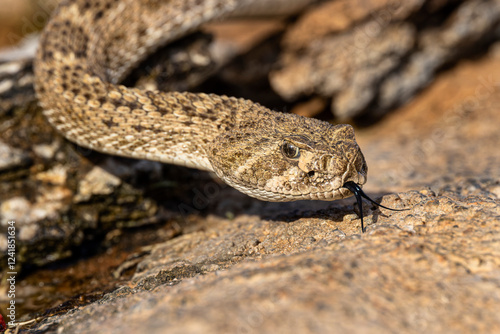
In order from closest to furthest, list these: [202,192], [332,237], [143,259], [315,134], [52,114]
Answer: [332,237] → [315,134] → [143,259] → [52,114] → [202,192]

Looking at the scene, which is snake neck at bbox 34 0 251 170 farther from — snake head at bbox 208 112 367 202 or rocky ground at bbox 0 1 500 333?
rocky ground at bbox 0 1 500 333

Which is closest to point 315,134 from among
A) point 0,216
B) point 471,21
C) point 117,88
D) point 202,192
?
point 117,88

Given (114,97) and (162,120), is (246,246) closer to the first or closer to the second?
(162,120)

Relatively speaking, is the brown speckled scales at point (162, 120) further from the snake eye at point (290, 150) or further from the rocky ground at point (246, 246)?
the rocky ground at point (246, 246)

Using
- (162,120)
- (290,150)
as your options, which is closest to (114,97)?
(162,120)

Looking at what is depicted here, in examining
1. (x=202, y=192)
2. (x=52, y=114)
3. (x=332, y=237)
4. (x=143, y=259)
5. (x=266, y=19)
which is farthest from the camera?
(x=266, y=19)

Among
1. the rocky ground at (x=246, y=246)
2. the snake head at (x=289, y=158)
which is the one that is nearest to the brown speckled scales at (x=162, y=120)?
the snake head at (x=289, y=158)

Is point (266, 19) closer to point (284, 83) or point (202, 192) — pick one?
point (284, 83)
